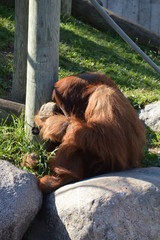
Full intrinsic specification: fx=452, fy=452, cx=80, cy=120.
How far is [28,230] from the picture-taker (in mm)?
3125

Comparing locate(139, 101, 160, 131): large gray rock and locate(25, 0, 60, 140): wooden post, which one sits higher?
locate(25, 0, 60, 140): wooden post

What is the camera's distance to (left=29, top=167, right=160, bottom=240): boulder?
2.86 metres

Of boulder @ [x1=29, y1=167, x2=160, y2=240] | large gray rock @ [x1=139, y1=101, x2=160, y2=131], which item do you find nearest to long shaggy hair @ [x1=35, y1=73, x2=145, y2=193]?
boulder @ [x1=29, y1=167, x2=160, y2=240]

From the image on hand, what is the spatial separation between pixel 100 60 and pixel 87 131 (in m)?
3.37

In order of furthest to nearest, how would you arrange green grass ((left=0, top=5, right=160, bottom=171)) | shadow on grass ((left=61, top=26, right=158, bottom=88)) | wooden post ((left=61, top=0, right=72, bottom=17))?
wooden post ((left=61, top=0, right=72, bottom=17)) < shadow on grass ((left=61, top=26, right=158, bottom=88)) < green grass ((left=0, top=5, right=160, bottom=171))

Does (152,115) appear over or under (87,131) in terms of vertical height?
under

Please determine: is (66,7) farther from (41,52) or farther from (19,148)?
(19,148)

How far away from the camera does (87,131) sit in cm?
328

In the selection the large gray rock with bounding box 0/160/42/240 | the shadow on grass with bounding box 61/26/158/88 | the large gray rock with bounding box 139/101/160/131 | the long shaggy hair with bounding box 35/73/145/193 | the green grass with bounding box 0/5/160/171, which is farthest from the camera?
the shadow on grass with bounding box 61/26/158/88

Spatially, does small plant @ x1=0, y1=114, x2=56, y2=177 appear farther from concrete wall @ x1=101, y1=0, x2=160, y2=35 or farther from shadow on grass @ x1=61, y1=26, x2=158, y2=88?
concrete wall @ x1=101, y1=0, x2=160, y2=35

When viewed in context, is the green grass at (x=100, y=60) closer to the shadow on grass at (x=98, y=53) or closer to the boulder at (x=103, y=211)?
the shadow on grass at (x=98, y=53)

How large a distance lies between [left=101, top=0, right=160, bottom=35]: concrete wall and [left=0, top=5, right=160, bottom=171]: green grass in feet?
7.42

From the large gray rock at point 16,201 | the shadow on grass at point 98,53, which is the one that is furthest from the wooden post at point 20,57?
the shadow on grass at point 98,53

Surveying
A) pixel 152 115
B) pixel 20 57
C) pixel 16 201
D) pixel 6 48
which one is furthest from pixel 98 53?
pixel 16 201
